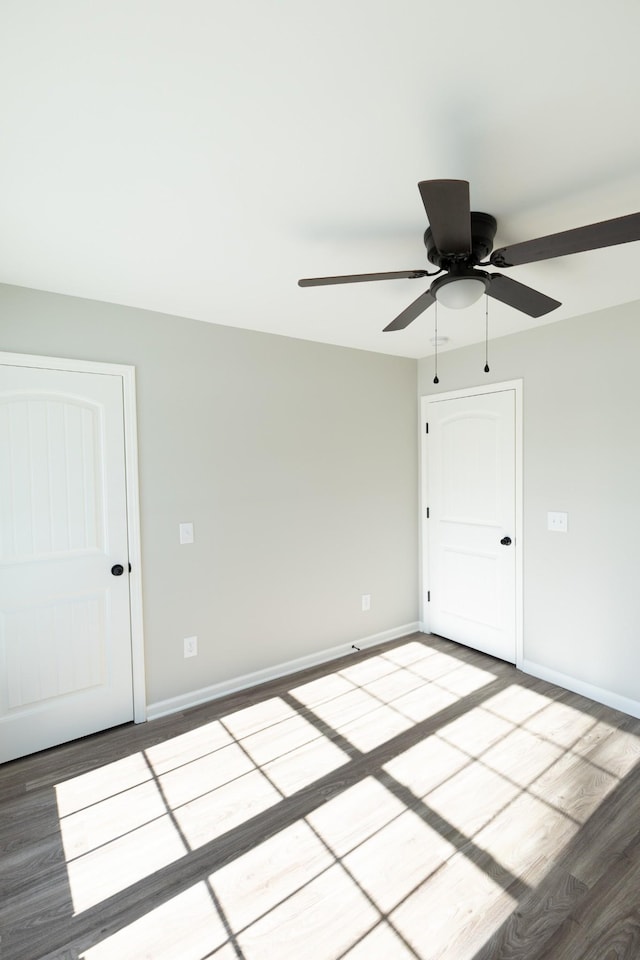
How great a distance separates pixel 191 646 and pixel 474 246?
268cm

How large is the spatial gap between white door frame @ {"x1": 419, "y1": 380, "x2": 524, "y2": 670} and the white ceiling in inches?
48.5

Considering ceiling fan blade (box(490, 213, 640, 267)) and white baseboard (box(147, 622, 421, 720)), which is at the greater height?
ceiling fan blade (box(490, 213, 640, 267))

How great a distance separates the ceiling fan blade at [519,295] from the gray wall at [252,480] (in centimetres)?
173

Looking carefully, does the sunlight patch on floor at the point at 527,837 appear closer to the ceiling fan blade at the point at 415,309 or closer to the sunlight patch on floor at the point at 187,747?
the sunlight patch on floor at the point at 187,747

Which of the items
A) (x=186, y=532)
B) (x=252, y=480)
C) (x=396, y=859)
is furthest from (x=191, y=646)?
(x=396, y=859)

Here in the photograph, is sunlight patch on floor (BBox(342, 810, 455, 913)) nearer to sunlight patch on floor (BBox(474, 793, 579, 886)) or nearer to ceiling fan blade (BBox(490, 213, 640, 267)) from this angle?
sunlight patch on floor (BBox(474, 793, 579, 886))

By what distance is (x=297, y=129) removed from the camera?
1331mm

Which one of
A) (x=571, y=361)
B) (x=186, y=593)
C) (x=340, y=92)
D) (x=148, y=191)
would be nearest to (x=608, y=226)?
(x=340, y=92)

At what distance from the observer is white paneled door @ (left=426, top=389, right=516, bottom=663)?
3.42 metres

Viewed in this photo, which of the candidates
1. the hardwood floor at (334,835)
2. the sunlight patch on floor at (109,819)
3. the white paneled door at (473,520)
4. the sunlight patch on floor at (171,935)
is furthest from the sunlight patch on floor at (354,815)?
the white paneled door at (473,520)

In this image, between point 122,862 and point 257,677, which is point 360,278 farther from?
point 257,677

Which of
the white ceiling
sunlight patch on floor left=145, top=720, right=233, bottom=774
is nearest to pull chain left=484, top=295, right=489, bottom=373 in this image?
the white ceiling

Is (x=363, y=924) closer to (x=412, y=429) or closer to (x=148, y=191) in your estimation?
(x=148, y=191)

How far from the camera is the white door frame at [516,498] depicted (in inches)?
130
